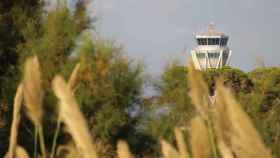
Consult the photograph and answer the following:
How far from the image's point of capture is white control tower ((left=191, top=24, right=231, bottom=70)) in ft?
260

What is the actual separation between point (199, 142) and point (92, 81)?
13.7m

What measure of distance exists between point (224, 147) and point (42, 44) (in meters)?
Result: 13.5

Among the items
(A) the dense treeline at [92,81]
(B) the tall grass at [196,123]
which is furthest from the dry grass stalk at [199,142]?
(A) the dense treeline at [92,81]

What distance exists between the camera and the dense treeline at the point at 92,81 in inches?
541

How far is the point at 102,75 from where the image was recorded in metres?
14.6

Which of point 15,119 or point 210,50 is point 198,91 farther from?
point 210,50

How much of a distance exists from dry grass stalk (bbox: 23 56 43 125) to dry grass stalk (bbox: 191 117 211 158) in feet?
0.74

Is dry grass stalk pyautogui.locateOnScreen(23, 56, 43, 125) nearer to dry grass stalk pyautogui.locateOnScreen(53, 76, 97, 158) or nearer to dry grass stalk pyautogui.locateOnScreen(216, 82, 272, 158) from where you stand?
dry grass stalk pyautogui.locateOnScreen(53, 76, 97, 158)

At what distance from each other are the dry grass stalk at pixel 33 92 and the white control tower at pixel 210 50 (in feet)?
255

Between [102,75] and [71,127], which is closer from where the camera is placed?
[71,127]

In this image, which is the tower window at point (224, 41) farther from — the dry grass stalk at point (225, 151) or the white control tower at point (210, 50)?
the dry grass stalk at point (225, 151)

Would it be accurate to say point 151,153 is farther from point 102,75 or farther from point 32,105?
point 32,105

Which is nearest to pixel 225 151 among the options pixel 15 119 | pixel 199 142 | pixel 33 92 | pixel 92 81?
pixel 199 142

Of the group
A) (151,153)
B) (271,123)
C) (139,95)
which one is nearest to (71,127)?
(271,123)
